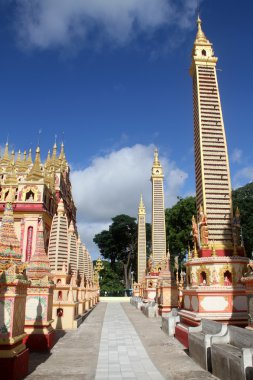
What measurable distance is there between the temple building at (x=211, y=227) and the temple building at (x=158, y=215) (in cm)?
2207

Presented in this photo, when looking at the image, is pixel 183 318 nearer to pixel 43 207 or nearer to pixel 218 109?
pixel 218 109

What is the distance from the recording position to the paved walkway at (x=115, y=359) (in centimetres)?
852

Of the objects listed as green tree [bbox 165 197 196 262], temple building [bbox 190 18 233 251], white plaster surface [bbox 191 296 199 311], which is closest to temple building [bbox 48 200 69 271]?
temple building [bbox 190 18 233 251]

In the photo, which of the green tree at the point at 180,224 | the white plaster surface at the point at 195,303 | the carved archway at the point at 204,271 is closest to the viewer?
the white plaster surface at the point at 195,303

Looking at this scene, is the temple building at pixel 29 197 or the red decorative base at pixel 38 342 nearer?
the red decorative base at pixel 38 342

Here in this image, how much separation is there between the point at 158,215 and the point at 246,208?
41.8 ft

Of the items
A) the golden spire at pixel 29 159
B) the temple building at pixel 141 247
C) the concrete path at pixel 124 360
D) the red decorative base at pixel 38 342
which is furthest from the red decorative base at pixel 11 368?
the temple building at pixel 141 247

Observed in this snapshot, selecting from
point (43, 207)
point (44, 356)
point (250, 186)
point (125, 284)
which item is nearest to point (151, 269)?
point (43, 207)

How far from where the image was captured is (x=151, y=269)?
122 feet

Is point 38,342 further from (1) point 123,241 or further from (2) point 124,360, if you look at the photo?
(1) point 123,241

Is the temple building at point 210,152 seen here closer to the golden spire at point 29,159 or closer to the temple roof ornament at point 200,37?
the temple roof ornament at point 200,37

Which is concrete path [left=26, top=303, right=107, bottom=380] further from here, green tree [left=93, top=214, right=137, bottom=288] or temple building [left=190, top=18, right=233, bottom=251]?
green tree [left=93, top=214, right=137, bottom=288]

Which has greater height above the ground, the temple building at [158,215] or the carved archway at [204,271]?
the temple building at [158,215]

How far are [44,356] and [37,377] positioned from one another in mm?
2706
